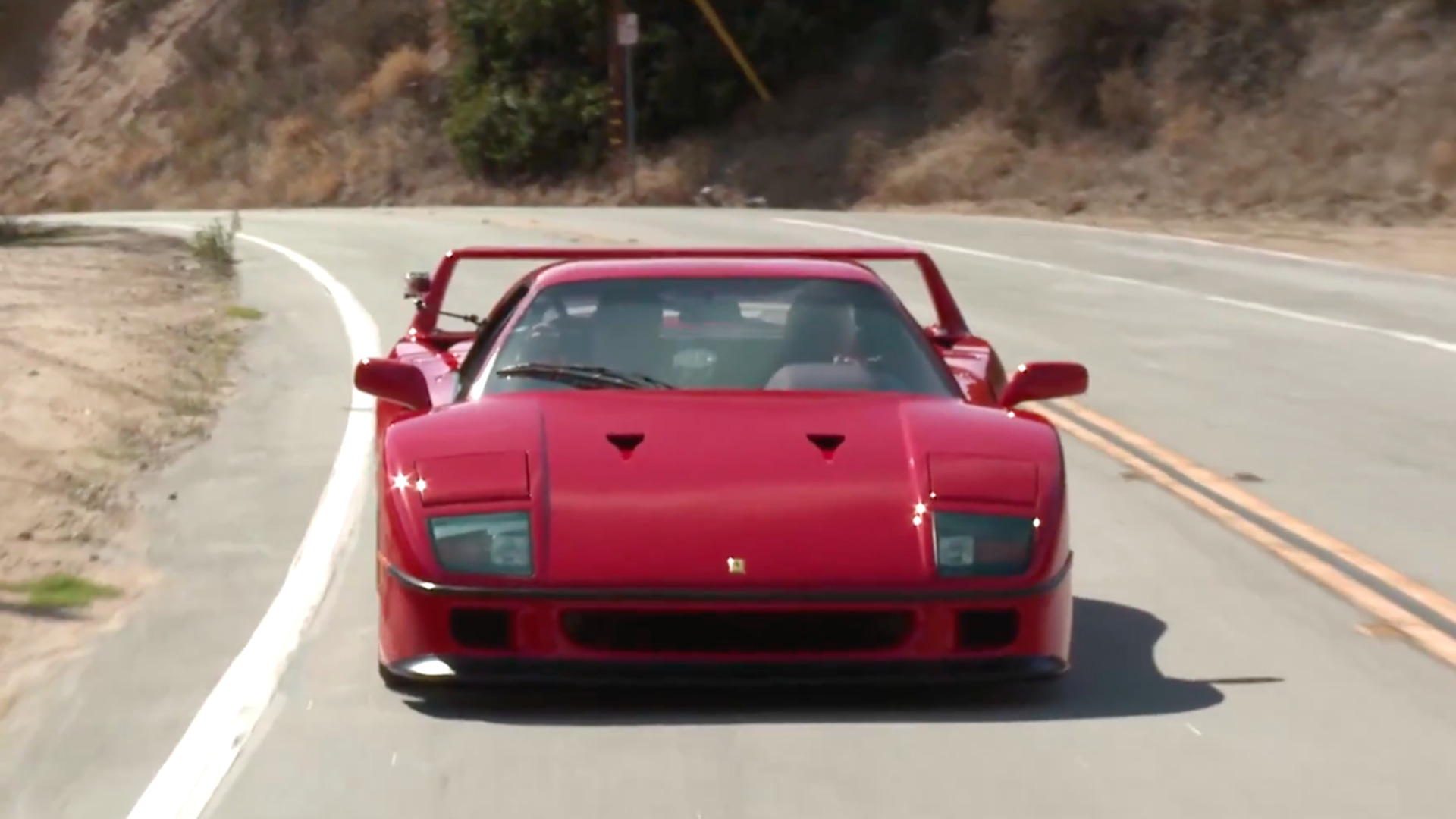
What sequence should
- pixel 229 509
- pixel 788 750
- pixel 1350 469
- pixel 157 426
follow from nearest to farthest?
pixel 788 750 < pixel 229 509 < pixel 1350 469 < pixel 157 426

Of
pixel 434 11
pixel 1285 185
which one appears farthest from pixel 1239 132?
pixel 434 11

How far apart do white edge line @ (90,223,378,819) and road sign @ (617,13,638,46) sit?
31221mm

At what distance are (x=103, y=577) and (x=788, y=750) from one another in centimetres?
364

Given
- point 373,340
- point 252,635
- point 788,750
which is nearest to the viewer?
point 788,750

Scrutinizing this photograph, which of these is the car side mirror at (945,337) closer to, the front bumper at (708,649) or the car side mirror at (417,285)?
the car side mirror at (417,285)

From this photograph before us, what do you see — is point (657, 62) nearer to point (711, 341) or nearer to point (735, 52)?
point (735, 52)

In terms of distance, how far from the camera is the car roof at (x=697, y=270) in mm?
7418

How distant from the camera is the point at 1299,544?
349 inches

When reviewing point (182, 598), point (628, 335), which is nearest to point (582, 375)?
point (628, 335)

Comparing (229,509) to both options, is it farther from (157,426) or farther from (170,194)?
(170,194)

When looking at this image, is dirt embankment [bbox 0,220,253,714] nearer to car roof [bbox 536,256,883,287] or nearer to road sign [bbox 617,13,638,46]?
car roof [bbox 536,256,883,287]

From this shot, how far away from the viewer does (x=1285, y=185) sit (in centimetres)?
3731

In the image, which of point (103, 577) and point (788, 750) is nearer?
point (788, 750)

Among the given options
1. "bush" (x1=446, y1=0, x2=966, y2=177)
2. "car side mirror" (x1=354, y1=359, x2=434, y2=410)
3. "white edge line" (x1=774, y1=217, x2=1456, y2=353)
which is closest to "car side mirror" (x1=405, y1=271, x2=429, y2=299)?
"car side mirror" (x1=354, y1=359, x2=434, y2=410)
